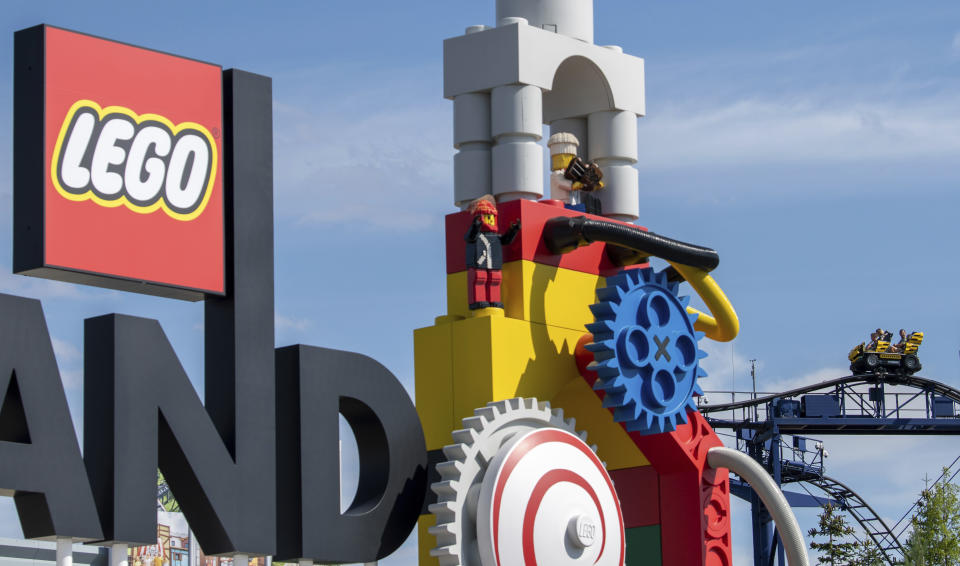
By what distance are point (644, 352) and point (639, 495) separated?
2.30 meters

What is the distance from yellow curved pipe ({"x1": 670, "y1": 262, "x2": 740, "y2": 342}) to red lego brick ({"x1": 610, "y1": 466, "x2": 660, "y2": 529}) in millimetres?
2054

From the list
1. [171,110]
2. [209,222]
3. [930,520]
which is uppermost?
[171,110]

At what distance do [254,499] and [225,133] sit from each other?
3.99 metres

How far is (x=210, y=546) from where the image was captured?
17.5 m

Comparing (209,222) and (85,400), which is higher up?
(209,222)

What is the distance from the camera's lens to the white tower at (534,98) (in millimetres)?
21719

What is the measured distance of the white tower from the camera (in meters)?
21.7

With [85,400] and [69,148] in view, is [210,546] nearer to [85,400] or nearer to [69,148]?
[85,400]

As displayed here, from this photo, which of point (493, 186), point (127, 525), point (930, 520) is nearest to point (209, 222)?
point (127, 525)

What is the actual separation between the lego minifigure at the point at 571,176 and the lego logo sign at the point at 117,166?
559cm

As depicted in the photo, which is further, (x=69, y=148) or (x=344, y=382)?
(x=344, y=382)

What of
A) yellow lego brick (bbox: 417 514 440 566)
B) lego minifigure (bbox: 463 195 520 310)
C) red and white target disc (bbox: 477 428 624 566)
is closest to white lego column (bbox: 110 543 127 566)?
red and white target disc (bbox: 477 428 624 566)

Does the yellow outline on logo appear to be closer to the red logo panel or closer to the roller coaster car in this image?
the red logo panel

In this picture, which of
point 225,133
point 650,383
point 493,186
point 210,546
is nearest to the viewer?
point 210,546
